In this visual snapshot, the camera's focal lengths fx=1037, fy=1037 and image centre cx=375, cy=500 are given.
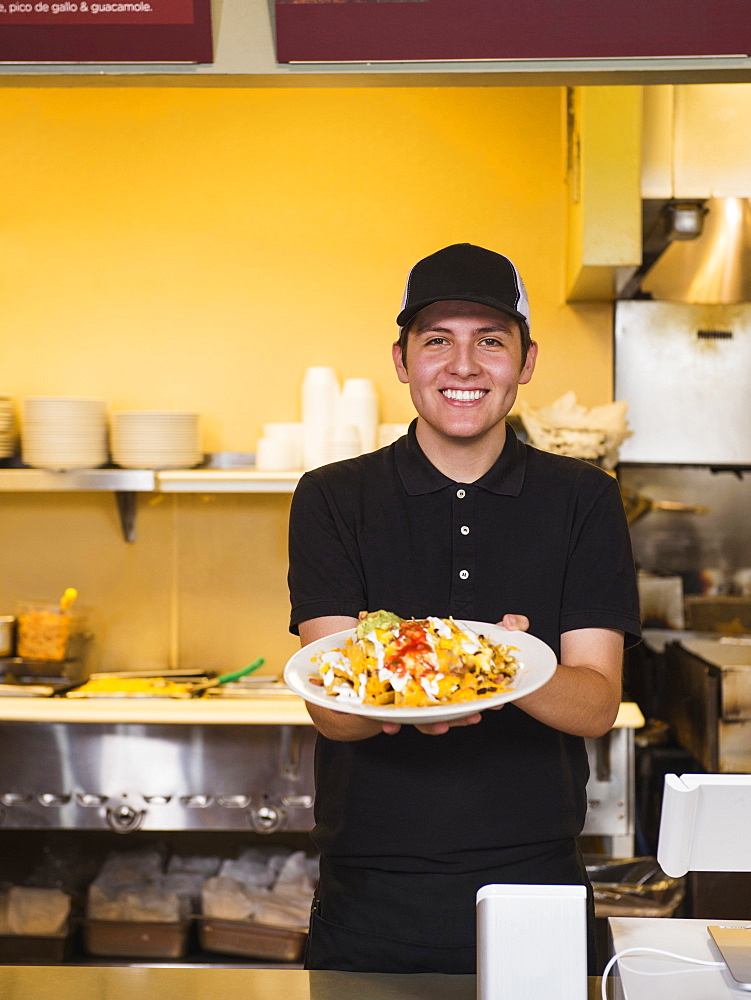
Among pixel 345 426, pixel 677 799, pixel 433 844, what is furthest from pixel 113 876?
pixel 677 799

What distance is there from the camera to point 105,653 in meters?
3.71

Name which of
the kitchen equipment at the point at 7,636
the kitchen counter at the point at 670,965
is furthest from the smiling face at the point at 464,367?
the kitchen equipment at the point at 7,636

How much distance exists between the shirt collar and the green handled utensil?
5.85 ft

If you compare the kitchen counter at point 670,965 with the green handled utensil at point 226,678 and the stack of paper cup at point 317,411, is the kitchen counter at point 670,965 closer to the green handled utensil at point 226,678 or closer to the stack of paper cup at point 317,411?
the green handled utensil at point 226,678

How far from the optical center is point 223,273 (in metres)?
3.68

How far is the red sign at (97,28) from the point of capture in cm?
165

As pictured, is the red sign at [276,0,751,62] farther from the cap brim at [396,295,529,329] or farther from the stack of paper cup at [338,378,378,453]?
the stack of paper cup at [338,378,378,453]

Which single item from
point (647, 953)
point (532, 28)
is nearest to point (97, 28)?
point (532, 28)

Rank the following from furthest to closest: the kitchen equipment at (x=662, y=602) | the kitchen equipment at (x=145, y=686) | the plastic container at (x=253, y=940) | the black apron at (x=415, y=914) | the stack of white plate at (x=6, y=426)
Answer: the kitchen equipment at (x=662, y=602), the stack of white plate at (x=6, y=426), the kitchen equipment at (x=145, y=686), the plastic container at (x=253, y=940), the black apron at (x=415, y=914)

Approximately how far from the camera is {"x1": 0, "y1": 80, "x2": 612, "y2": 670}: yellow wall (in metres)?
3.63

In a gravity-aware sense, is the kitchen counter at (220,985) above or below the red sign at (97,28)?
below

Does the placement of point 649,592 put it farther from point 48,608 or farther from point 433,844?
point 433,844

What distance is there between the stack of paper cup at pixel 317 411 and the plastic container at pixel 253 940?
143cm

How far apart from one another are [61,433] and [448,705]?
8.09 ft
